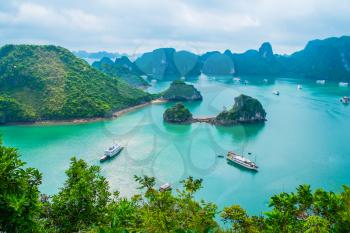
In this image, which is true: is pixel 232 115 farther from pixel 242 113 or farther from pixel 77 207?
pixel 77 207

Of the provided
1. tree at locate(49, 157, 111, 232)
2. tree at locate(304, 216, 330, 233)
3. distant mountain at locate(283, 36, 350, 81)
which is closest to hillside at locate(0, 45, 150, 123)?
tree at locate(49, 157, 111, 232)

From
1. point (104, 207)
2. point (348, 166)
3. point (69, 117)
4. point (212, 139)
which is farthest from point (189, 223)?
point (69, 117)

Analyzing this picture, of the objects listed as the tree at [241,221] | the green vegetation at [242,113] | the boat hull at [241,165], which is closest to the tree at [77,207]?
the tree at [241,221]

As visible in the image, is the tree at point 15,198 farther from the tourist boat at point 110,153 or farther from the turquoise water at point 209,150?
the tourist boat at point 110,153

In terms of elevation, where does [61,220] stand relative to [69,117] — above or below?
above

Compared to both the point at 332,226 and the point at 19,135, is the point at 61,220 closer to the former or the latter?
the point at 332,226

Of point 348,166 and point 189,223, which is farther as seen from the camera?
point 348,166
